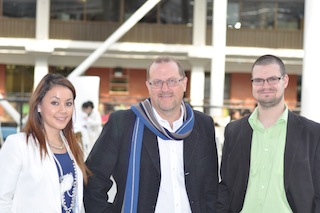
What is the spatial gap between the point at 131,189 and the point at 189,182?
36 cm

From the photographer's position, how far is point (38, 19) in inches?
873

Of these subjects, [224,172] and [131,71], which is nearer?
[224,172]

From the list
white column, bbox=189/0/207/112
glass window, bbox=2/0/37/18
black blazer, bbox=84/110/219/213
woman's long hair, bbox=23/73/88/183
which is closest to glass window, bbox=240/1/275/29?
white column, bbox=189/0/207/112

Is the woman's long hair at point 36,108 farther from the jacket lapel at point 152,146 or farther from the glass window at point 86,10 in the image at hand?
the glass window at point 86,10

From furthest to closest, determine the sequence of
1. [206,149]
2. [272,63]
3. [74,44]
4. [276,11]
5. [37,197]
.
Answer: [276,11] < [74,44] < [206,149] < [272,63] < [37,197]

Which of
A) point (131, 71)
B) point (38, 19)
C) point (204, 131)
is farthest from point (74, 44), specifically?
point (204, 131)

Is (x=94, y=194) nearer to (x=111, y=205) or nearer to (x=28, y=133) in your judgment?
(x=111, y=205)

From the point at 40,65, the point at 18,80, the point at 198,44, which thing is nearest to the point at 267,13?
the point at 198,44

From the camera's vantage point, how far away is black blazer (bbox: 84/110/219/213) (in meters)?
3.29

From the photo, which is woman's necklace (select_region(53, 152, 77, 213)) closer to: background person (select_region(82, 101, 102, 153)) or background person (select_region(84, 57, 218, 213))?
background person (select_region(84, 57, 218, 213))

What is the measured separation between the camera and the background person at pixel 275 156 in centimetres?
318

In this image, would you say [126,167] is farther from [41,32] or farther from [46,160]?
[41,32]

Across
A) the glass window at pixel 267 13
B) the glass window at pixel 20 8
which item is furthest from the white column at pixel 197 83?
the glass window at pixel 20 8

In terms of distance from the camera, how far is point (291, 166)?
10.5 ft
